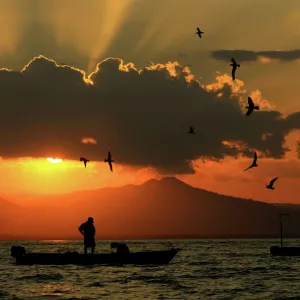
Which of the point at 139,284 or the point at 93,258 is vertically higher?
the point at 93,258

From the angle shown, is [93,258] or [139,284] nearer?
[139,284]

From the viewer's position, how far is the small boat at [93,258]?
55.0 metres

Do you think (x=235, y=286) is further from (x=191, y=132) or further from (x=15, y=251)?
(x=15, y=251)

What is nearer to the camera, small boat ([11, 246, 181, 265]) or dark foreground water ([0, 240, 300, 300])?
dark foreground water ([0, 240, 300, 300])

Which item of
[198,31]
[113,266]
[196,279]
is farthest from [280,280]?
[198,31]

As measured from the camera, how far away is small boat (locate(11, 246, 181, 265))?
55.0 meters

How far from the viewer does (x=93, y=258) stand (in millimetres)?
54594

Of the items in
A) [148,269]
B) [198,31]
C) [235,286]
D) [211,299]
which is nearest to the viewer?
[211,299]

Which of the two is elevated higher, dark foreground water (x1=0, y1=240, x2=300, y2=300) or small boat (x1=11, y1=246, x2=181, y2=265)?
small boat (x1=11, y1=246, x2=181, y2=265)

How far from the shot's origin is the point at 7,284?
47.6 meters

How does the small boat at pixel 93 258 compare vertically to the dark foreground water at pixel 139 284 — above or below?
above

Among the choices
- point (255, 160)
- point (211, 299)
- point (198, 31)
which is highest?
point (198, 31)

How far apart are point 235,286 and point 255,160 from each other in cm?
1159

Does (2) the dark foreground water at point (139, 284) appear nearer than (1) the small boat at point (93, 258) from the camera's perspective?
Yes
